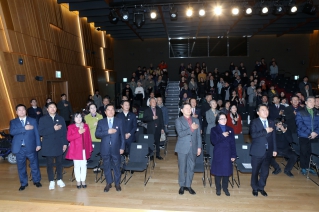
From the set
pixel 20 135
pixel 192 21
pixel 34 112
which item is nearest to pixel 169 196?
pixel 20 135

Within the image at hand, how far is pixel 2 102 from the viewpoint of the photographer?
7527mm

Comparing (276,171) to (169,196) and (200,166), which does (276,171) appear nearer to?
(200,166)

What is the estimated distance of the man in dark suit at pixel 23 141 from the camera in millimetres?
4637

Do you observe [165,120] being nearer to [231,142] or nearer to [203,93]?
[231,142]

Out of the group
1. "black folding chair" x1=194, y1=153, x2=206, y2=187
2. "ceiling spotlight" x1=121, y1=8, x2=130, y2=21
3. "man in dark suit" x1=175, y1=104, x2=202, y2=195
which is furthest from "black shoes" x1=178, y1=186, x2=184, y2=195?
"ceiling spotlight" x1=121, y1=8, x2=130, y2=21

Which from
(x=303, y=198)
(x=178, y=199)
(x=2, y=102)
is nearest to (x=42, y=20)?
(x=2, y=102)

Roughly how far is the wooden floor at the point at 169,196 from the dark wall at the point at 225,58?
1433cm

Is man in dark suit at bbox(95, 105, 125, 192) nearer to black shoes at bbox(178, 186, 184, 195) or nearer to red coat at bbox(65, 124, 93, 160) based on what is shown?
red coat at bbox(65, 124, 93, 160)

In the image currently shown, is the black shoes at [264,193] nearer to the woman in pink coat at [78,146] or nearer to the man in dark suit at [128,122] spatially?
the man in dark suit at [128,122]

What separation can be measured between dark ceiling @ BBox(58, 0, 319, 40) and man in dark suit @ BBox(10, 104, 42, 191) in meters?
6.51

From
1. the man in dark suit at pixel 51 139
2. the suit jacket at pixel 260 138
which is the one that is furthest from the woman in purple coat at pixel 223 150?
the man in dark suit at pixel 51 139

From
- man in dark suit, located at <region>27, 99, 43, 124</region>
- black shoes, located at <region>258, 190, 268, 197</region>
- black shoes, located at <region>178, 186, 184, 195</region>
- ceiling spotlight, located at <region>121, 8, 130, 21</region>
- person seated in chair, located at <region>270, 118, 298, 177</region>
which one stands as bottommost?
black shoes, located at <region>258, 190, 268, 197</region>

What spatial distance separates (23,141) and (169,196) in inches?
117

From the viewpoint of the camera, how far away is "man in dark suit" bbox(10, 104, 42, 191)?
15.2 ft
